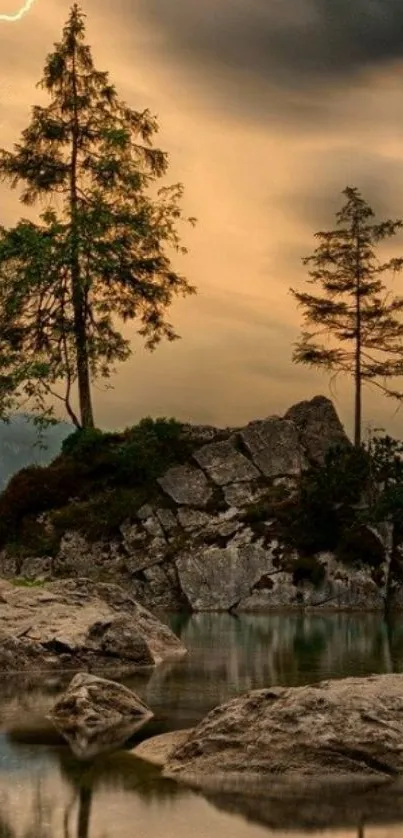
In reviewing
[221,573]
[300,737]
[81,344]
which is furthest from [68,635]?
[81,344]

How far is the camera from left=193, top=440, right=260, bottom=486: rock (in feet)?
129

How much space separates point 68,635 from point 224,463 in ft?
77.8

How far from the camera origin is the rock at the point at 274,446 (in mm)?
40062

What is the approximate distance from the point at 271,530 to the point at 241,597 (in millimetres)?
3064

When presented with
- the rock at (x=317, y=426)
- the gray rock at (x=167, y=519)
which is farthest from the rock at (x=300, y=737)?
the rock at (x=317, y=426)

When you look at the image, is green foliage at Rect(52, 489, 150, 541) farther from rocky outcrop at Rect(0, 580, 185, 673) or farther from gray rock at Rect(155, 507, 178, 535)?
rocky outcrop at Rect(0, 580, 185, 673)

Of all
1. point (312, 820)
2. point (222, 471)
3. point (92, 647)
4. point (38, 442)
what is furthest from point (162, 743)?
point (38, 442)

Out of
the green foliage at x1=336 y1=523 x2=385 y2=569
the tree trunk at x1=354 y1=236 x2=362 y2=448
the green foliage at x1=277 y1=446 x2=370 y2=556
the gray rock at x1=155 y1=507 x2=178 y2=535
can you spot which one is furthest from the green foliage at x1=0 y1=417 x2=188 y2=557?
the tree trunk at x1=354 y1=236 x2=362 y2=448

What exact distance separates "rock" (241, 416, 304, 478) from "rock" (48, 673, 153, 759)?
93.3 ft

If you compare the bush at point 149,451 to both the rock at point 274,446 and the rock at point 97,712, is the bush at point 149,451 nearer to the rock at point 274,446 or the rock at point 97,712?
the rock at point 274,446

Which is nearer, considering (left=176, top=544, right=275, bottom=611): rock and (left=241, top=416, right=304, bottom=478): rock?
(left=176, top=544, right=275, bottom=611): rock

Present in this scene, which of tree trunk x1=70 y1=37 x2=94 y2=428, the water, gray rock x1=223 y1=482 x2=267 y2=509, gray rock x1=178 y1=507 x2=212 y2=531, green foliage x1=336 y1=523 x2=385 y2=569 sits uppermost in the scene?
tree trunk x1=70 y1=37 x2=94 y2=428

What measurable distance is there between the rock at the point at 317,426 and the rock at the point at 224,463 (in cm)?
282

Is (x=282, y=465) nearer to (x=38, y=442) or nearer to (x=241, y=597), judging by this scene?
(x=241, y=597)
